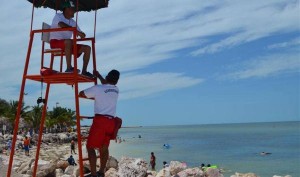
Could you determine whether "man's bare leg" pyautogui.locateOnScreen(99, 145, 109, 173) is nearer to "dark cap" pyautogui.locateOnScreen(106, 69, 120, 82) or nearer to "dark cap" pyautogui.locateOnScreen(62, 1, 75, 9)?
"dark cap" pyautogui.locateOnScreen(106, 69, 120, 82)

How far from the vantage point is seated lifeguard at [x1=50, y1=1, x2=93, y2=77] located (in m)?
6.56

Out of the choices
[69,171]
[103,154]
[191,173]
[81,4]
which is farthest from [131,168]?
[103,154]

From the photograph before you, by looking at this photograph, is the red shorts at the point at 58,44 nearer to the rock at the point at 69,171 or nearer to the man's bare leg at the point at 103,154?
the man's bare leg at the point at 103,154

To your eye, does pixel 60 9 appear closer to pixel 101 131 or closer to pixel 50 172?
pixel 101 131

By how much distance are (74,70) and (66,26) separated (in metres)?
0.84

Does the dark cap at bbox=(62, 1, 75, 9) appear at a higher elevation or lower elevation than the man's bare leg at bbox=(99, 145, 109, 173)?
higher

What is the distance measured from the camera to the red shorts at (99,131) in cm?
628

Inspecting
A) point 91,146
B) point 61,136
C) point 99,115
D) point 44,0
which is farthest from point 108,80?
point 61,136

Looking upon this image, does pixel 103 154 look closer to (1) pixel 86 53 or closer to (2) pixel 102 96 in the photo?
(2) pixel 102 96

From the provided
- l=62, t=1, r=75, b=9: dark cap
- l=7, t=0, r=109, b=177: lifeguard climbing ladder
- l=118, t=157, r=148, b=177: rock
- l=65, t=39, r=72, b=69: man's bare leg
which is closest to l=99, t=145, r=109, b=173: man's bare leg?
l=7, t=0, r=109, b=177: lifeguard climbing ladder

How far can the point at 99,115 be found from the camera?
6.37 metres

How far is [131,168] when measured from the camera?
1714 cm

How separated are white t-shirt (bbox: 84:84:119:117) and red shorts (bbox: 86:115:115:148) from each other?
0.12 meters

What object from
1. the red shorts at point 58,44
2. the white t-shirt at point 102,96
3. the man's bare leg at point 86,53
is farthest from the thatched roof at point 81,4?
the white t-shirt at point 102,96
